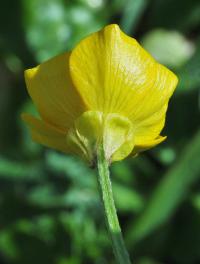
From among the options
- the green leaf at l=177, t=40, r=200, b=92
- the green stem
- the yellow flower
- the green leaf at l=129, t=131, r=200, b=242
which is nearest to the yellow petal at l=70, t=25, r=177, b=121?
the yellow flower

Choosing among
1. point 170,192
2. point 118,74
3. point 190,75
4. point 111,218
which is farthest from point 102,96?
point 170,192

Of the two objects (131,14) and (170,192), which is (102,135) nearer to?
(170,192)

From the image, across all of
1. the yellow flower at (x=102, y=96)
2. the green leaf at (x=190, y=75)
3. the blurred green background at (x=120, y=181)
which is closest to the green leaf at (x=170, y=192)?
the blurred green background at (x=120, y=181)

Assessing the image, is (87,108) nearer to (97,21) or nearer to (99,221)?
(99,221)

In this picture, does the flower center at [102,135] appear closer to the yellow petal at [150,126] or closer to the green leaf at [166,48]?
the yellow petal at [150,126]

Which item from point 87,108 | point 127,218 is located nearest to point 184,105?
point 127,218

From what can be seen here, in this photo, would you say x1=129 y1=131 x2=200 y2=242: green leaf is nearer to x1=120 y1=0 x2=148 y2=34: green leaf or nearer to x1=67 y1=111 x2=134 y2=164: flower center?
x1=120 y1=0 x2=148 y2=34: green leaf

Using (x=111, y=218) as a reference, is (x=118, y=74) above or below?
above
